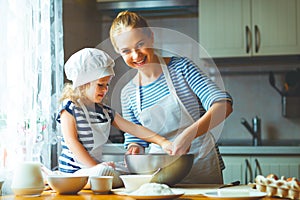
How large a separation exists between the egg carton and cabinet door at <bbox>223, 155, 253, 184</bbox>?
1476 millimetres

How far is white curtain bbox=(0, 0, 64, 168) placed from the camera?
195cm

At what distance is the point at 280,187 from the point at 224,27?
1.92m

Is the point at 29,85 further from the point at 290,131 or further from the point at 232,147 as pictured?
the point at 290,131

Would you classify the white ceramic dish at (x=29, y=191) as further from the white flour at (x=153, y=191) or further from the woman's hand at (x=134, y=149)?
the woman's hand at (x=134, y=149)

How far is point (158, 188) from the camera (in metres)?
1.33

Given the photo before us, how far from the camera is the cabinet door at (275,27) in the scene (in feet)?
10.1

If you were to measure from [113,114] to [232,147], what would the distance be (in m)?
1.19

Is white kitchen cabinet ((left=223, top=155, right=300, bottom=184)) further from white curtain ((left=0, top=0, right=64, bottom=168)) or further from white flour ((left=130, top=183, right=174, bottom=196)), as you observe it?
white flour ((left=130, top=183, right=174, bottom=196))

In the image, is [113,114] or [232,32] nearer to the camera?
[113,114]

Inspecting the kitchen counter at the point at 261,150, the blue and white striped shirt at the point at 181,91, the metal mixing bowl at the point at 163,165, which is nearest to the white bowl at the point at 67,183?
the metal mixing bowl at the point at 163,165

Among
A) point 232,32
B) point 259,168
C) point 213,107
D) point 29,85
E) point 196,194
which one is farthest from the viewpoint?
point 232,32

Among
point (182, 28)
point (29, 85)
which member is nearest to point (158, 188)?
point (29, 85)

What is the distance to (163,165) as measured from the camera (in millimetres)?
1538

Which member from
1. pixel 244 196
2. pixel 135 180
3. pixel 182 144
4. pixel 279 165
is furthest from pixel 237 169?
pixel 244 196
